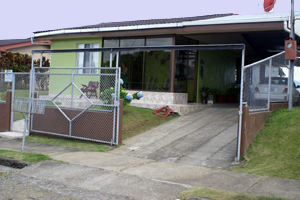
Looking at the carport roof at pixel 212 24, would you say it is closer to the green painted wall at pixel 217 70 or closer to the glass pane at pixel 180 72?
the glass pane at pixel 180 72

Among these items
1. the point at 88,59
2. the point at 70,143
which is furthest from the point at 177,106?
the point at 88,59

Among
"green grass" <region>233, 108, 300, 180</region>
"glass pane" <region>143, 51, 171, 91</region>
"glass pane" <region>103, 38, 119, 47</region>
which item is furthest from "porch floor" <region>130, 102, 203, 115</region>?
"green grass" <region>233, 108, 300, 180</region>

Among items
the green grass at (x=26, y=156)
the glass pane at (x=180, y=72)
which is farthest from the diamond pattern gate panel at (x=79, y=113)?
the glass pane at (x=180, y=72)

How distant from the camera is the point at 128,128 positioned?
1029 centimetres

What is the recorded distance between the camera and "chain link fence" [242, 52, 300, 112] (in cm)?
784

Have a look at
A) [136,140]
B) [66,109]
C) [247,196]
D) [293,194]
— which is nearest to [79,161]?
[136,140]

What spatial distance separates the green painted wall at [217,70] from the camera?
14.5 metres

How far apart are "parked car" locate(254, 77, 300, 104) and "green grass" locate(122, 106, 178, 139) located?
383cm

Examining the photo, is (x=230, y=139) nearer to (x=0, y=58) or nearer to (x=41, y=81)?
(x=41, y=81)

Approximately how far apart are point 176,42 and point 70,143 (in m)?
5.99

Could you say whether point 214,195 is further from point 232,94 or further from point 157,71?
point 232,94

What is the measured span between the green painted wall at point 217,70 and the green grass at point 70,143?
20.3 ft

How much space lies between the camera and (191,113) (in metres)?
12.3

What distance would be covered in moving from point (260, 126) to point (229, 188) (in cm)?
327
